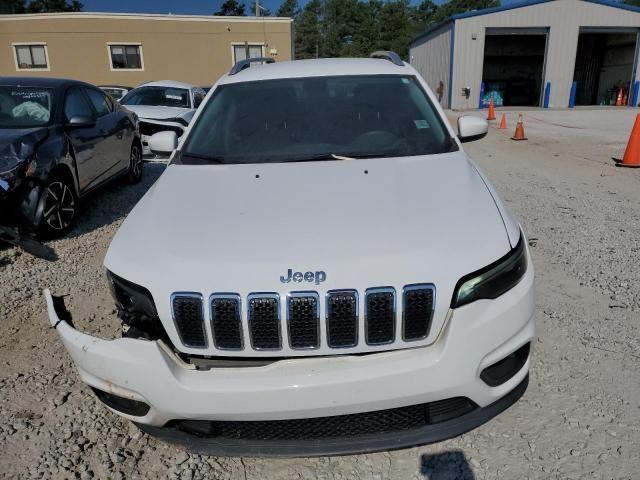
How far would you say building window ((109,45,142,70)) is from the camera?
28.0 metres

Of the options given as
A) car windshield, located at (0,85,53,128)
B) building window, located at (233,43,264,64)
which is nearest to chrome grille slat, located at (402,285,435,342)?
car windshield, located at (0,85,53,128)

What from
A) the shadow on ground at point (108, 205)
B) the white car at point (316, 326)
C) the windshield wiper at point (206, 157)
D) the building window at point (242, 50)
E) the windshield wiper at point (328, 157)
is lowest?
the shadow on ground at point (108, 205)

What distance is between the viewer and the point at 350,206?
2.22 metres

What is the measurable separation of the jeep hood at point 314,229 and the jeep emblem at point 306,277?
18mm

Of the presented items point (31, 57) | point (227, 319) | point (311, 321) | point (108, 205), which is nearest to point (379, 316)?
point (311, 321)

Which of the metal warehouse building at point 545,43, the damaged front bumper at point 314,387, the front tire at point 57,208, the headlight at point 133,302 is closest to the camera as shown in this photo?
the damaged front bumper at point 314,387

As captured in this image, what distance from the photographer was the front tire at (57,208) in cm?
482

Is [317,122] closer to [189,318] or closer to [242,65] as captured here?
[242,65]

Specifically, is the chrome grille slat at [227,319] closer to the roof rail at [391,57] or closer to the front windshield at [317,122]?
the front windshield at [317,122]

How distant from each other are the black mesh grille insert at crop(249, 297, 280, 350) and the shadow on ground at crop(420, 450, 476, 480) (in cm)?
90

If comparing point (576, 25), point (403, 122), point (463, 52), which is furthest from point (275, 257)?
point (576, 25)

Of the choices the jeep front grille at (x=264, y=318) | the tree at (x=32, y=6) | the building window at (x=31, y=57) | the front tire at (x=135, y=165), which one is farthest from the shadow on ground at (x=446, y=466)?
the tree at (x=32, y=6)

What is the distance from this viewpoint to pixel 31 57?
28047 mm

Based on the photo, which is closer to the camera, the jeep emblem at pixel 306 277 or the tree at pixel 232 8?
the jeep emblem at pixel 306 277
